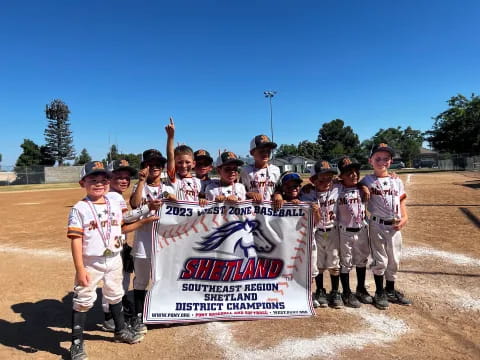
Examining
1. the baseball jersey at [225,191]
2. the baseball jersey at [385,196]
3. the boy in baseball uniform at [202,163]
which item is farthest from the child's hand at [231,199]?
the baseball jersey at [385,196]

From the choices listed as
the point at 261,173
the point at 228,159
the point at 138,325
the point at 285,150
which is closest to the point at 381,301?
the point at 261,173

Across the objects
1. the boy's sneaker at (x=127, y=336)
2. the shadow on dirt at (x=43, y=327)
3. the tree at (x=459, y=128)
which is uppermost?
the tree at (x=459, y=128)

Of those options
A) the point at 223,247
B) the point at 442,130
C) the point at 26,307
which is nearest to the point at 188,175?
the point at 223,247

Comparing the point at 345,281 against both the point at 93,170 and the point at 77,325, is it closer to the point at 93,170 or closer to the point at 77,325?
the point at 77,325

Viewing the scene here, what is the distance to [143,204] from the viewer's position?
151 inches

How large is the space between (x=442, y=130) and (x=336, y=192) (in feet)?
181

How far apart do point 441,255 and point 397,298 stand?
275 centimetres

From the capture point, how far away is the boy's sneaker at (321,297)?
4336mm

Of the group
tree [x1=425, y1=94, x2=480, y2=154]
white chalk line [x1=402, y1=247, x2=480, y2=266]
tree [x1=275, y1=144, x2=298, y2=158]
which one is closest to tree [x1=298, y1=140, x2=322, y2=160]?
tree [x1=275, y1=144, x2=298, y2=158]

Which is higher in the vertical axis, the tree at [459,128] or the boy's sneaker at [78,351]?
the tree at [459,128]

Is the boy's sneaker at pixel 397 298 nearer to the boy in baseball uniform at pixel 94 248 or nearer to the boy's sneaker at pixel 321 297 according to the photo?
the boy's sneaker at pixel 321 297

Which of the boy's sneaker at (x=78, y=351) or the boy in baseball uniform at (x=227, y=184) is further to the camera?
the boy in baseball uniform at (x=227, y=184)

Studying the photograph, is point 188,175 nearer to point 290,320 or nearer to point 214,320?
point 214,320

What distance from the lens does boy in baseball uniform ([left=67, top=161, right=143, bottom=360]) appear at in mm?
3217
